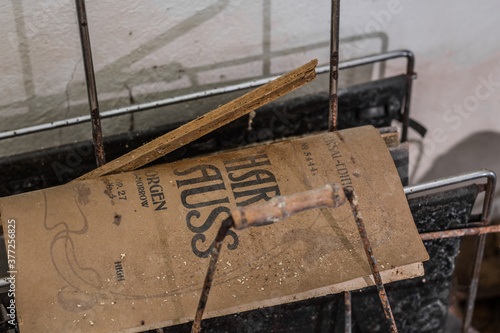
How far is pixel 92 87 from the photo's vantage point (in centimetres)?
102

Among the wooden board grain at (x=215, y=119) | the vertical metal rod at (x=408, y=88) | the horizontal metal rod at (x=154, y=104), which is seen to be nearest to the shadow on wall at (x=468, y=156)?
the vertical metal rod at (x=408, y=88)

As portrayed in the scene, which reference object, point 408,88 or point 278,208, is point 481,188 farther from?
point 278,208

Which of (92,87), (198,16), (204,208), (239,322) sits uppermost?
(198,16)

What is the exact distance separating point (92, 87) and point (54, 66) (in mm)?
325

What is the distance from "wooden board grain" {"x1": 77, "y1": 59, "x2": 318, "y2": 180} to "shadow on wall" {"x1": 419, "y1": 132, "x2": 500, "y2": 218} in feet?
3.21

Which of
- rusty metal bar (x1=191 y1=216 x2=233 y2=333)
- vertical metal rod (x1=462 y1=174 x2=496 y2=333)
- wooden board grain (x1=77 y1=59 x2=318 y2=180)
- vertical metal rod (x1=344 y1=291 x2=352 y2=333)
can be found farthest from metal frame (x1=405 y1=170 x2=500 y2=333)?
rusty metal bar (x1=191 y1=216 x2=233 y2=333)

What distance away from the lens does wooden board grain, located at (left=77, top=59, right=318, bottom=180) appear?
99 centimetres

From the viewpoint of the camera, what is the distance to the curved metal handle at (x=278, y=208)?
2.44 ft

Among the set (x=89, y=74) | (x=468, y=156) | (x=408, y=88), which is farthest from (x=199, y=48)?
(x=468, y=156)

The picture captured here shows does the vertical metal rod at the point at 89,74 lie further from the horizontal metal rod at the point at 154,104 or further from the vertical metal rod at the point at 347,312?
the vertical metal rod at the point at 347,312

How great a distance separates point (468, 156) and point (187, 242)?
1.23 m

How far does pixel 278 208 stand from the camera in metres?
0.74

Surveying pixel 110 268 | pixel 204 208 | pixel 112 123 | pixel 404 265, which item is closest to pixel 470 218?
pixel 404 265

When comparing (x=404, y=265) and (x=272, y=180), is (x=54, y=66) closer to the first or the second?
(x=272, y=180)
